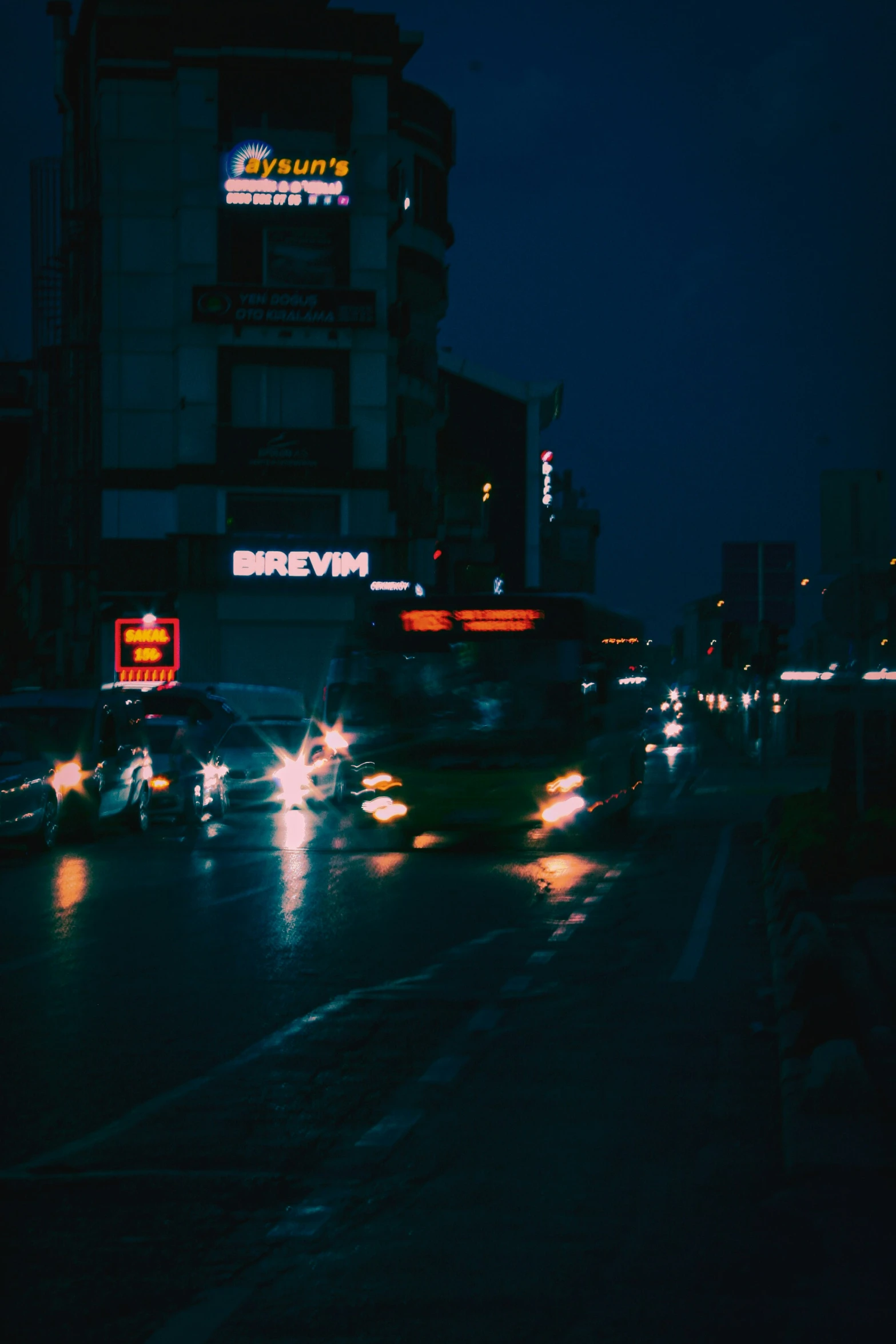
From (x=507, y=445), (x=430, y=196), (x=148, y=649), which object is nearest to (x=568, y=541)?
(x=507, y=445)

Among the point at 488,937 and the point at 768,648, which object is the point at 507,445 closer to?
the point at 768,648

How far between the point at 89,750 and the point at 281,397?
32922 mm

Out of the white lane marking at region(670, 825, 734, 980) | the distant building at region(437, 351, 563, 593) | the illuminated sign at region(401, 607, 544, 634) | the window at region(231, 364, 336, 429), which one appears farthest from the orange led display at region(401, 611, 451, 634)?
the distant building at region(437, 351, 563, 593)

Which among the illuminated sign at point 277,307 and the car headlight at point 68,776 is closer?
the car headlight at point 68,776

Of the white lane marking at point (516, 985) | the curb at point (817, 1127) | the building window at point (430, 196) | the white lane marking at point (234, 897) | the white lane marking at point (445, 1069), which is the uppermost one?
the building window at point (430, 196)

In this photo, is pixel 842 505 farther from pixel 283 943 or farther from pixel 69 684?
pixel 69 684

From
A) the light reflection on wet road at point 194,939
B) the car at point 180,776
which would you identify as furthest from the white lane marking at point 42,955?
the car at point 180,776

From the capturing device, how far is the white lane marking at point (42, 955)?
1106cm

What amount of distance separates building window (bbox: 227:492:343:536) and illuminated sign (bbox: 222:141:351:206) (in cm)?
888

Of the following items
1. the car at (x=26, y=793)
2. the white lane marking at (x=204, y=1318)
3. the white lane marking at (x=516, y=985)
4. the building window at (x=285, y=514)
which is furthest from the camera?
the building window at (x=285, y=514)

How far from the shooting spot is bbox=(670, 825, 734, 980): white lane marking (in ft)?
35.6

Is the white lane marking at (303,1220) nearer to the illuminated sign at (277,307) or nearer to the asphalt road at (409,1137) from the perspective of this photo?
the asphalt road at (409,1137)

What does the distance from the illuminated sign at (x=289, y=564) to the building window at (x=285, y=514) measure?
877mm

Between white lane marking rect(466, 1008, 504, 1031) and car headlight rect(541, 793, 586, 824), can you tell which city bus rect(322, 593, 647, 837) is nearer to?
car headlight rect(541, 793, 586, 824)
